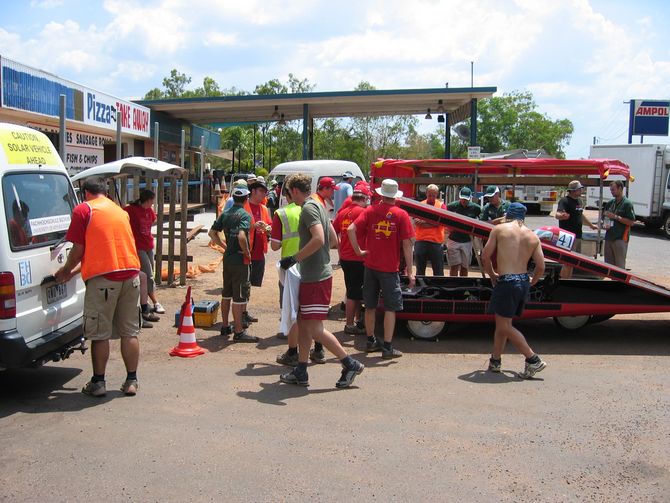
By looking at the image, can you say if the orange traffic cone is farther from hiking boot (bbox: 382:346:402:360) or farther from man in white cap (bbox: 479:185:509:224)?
man in white cap (bbox: 479:185:509:224)

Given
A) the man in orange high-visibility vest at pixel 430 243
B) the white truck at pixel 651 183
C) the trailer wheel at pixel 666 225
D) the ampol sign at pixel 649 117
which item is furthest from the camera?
the ampol sign at pixel 649 117

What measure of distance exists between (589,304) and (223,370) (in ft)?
13.7

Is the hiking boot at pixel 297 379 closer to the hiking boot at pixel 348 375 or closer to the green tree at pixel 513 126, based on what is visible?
the hiking boot at pixel 348 375

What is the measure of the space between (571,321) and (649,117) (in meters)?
35.0

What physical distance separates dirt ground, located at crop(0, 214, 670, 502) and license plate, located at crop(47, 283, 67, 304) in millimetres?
821

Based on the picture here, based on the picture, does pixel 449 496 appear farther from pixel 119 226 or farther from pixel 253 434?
pixel 119 226

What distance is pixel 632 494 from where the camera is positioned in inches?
153

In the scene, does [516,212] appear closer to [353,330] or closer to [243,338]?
[353,330]

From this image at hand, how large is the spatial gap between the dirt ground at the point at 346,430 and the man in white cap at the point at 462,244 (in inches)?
119

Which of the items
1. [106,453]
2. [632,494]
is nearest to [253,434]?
[106,453]

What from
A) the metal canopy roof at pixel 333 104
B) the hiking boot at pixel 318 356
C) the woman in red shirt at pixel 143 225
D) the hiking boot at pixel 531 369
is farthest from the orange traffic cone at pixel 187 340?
the metal canopy roof at pixel 333 104

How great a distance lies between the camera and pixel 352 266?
303 inches

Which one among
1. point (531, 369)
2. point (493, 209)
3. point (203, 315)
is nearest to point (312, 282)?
point (531, 369)

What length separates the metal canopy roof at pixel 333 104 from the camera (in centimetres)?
2427
